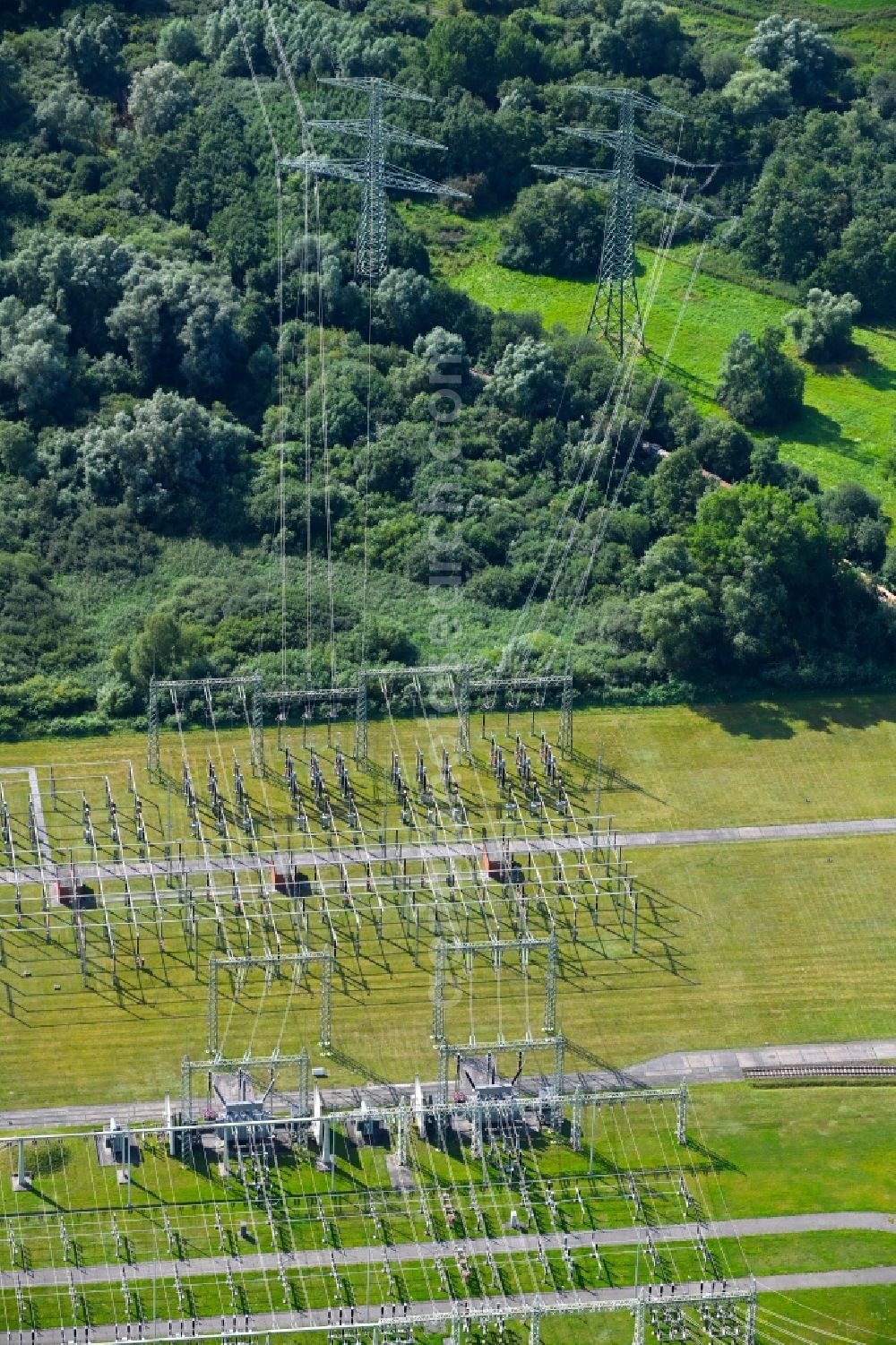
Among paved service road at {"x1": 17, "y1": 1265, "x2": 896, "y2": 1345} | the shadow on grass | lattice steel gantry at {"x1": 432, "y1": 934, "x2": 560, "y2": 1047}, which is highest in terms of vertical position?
the shadow on grass

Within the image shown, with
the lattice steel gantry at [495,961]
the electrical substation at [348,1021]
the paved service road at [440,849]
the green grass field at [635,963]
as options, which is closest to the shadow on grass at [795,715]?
the green grass field at [635,963]

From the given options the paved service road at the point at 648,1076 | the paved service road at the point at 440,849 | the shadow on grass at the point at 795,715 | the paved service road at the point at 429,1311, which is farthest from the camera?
the shadow on grass at the point at 795,715

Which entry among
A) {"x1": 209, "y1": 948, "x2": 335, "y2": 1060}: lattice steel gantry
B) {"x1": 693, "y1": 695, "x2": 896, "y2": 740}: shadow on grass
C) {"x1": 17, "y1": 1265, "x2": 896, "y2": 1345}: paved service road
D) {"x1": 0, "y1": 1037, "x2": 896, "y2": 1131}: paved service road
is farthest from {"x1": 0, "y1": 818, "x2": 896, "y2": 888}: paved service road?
{"x1": 17, "y1": 1265, "x2": 896, "y2": 1345}: paved service road

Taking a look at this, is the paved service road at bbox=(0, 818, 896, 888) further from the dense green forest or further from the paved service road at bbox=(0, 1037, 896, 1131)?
the paved service road at bbox=(0, 1037, 896, 1131)

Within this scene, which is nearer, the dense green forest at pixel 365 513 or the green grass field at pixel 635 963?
the green grass field at pixel 635 963

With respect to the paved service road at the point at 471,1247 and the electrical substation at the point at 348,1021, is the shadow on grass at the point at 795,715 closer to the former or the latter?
the electrical substation at the point at 348,1021

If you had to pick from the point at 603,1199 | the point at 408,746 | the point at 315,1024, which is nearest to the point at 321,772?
the point at 408,746

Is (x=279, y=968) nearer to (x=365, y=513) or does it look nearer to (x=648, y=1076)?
(x=648, y=1076)

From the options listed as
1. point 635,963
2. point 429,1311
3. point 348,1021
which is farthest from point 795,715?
point 429,1311

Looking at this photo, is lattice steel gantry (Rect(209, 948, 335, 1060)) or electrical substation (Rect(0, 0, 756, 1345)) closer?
electrical substation (Rect(0, 0, 756, 1345))

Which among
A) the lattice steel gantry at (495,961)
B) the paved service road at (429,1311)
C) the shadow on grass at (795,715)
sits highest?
the shadow on grass at (795,715)
